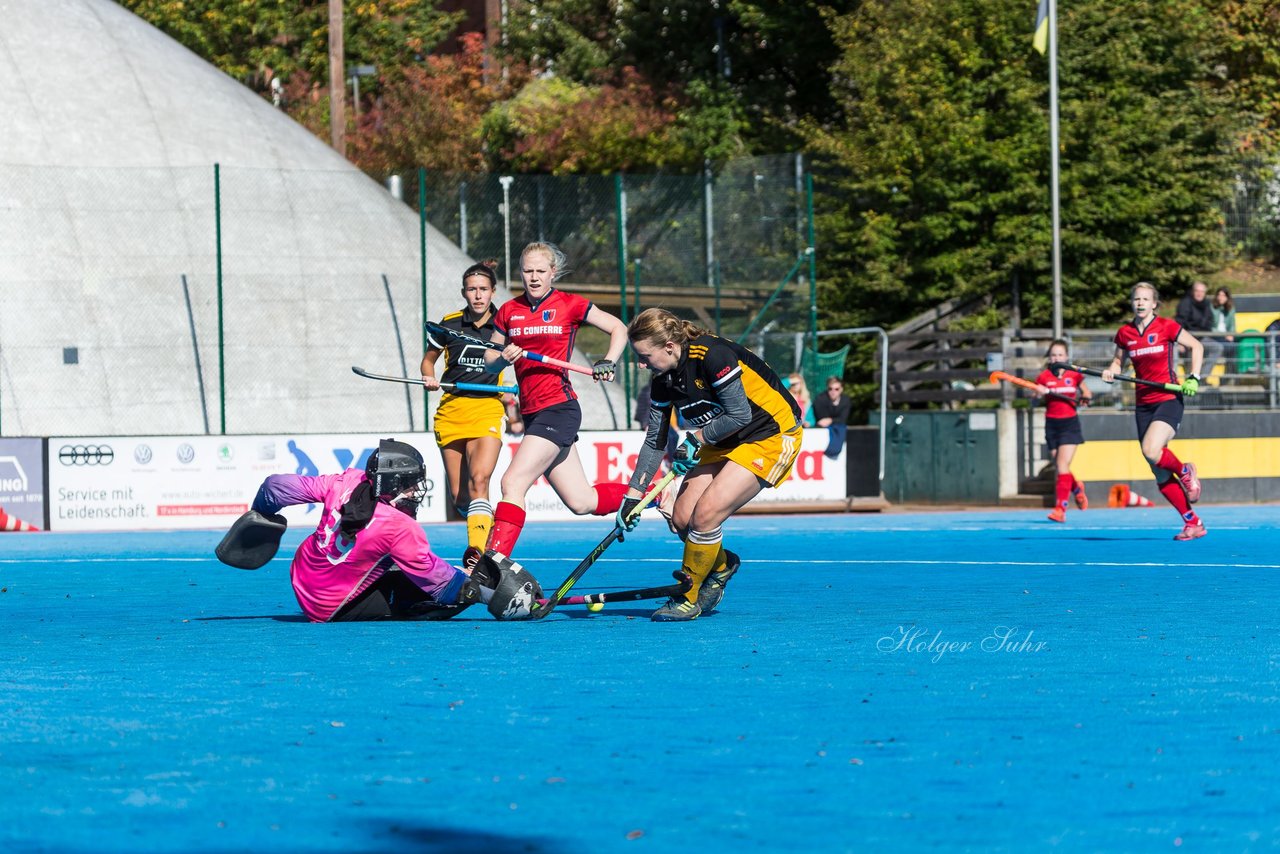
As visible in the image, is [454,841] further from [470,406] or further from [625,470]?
[625,470]

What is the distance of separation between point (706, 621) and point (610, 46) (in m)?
40.9

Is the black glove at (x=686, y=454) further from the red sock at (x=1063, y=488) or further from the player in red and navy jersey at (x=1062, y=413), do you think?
the player in red and navy jersey at (x=1062, y=413)

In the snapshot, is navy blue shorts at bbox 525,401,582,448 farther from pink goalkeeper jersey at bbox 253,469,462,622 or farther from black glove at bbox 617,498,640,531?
pink goalkeeper jersey at bbox 253,469,462,622

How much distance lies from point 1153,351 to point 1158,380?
0.25m

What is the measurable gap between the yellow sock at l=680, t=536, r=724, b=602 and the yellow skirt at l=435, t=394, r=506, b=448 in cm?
248

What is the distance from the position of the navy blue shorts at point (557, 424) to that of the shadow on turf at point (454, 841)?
6.37 meters

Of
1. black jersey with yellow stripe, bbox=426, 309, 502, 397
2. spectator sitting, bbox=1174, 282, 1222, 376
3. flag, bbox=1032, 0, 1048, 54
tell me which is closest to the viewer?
black jersey with yellow stripe, bbox=426, 309, 502, 397

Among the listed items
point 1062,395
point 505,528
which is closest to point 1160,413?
point 1062,395

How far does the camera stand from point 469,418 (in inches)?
481

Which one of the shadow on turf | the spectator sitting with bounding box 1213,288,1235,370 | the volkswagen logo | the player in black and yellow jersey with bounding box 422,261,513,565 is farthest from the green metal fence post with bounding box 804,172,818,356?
the shadow on turf

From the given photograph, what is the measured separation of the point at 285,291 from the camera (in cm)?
2986

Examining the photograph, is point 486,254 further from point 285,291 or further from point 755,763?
point 755,763

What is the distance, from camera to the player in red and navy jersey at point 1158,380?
1606cm

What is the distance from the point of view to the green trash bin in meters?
28.0
